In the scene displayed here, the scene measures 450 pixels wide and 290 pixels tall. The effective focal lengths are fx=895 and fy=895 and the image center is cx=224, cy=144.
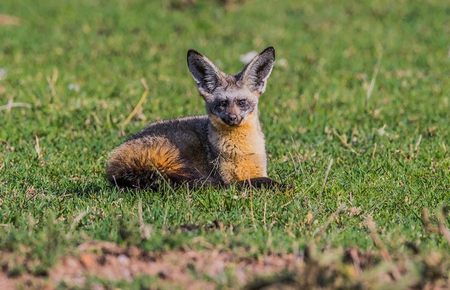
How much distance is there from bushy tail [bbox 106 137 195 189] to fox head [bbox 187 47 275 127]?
1.73 ft

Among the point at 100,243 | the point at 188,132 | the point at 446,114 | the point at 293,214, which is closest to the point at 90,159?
the point at 188,132

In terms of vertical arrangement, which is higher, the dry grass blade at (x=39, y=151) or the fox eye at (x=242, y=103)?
the fox eye at (x=242, y=103)

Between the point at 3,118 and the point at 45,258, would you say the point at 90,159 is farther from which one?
the point at 45,258

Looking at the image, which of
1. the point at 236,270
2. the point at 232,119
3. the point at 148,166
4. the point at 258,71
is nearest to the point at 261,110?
the point at 258,71

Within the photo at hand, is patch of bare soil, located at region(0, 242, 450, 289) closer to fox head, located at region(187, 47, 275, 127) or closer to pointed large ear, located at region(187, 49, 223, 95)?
fox head, located at region(187, 47, 275, 127)

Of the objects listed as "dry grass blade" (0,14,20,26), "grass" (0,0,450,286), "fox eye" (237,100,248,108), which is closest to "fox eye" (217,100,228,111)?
"fox eye" (237,100,248,108)

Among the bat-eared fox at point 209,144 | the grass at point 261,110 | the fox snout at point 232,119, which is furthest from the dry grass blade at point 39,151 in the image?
the fox snout at point 232,119

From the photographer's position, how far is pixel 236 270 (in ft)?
16.8

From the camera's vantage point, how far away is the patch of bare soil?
14.9 feet

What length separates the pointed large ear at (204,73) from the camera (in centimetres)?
756

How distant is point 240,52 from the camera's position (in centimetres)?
1377

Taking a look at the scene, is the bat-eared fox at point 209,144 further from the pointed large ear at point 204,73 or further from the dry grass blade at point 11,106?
the dry grass blade at point 11,106

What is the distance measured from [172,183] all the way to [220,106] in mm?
850

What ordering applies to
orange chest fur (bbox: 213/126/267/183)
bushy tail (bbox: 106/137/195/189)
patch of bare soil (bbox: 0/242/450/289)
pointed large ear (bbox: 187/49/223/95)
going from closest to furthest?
patch of bare soil (bbox: 0/242/450/289)
bushy tail (bbox: 106/137/195/189)
orange chest fur (bbox: 213/126/267/183)
pointed large ear (bbox: 187/49/223/95)
